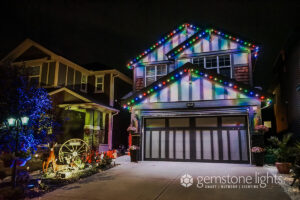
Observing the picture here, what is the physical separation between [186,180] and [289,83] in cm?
1152

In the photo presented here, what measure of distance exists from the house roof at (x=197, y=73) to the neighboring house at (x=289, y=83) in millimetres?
2343

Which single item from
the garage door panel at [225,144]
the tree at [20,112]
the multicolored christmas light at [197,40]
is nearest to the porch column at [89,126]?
the multicolored christmas light at [197,40]

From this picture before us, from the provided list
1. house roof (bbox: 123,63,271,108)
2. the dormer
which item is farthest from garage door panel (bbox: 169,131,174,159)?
the dormer

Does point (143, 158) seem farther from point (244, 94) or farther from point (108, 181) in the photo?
point (244, 94)

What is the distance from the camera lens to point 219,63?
45.6ft

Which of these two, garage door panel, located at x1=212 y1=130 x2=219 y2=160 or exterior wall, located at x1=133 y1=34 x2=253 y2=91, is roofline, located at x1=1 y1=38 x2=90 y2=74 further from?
garage door panel, located at x1=212 y1=130 x2=219 y2=160

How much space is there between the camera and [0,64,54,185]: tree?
6953 millimetres

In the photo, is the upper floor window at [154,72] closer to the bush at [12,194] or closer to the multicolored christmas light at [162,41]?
the multicolored christmas light at [162,41]

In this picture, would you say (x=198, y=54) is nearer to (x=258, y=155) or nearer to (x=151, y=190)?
(x=258, y=155)

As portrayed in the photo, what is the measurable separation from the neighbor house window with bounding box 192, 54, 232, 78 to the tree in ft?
33.1

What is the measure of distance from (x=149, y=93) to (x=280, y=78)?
1158cm

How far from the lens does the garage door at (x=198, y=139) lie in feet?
39.1

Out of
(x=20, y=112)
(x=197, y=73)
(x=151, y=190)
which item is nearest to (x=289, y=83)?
(x=197, y=73)

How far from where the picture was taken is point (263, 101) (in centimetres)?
1115
